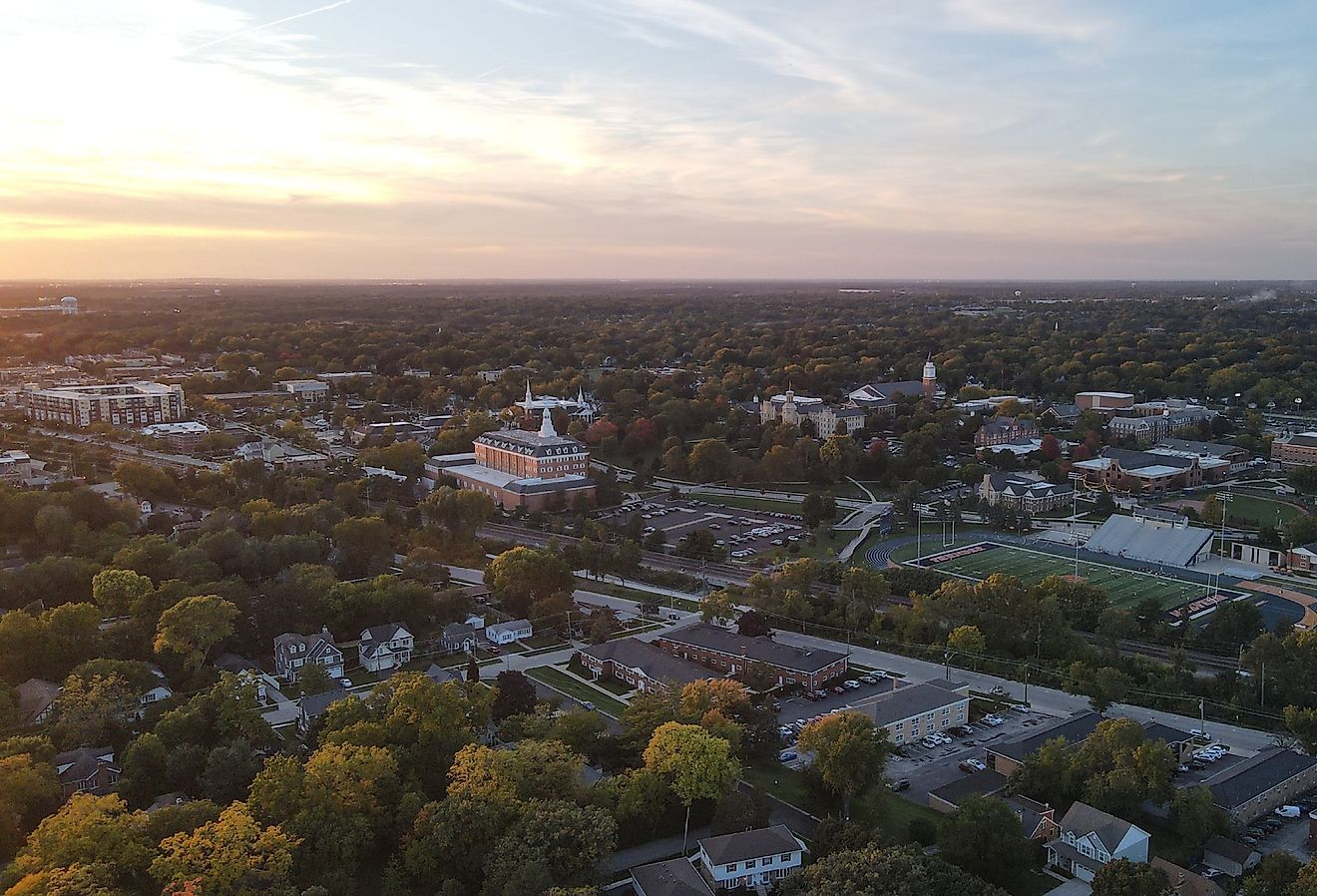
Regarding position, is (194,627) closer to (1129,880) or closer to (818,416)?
(1129,880)

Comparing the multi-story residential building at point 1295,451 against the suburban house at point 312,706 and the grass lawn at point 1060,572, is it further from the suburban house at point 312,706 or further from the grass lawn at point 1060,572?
the suburban house at point 312,706

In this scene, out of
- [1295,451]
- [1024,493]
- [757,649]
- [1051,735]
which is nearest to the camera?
[1051,735]

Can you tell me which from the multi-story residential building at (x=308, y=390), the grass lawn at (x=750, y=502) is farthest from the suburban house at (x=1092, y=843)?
the multi-story residential building at (x=308, y=390)

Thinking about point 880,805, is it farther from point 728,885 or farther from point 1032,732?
point 1032,732

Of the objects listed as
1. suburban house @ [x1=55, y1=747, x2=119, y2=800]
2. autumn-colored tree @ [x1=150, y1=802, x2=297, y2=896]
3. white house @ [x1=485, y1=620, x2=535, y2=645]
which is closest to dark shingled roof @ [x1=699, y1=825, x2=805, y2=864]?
autumn-colored tree @ [x1=150, y1=802, x2=297, y2=896]

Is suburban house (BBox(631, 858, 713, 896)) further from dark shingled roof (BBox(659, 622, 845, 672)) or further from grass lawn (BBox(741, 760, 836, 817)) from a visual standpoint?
dark shingled roof (BBox(659, 622, 845, 672))

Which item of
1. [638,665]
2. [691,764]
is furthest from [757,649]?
[691,764]
